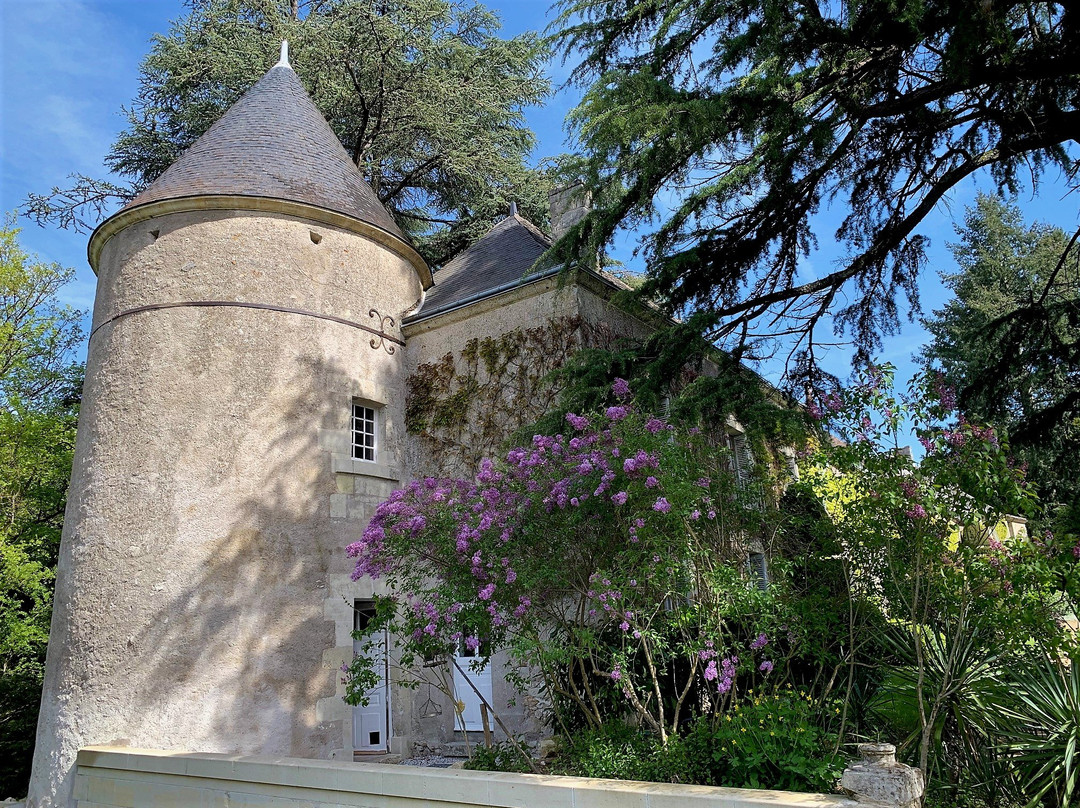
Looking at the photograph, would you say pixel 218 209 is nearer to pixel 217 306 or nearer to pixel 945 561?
pixel 217 306

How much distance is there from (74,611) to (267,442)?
2700mm

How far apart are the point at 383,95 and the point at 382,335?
909cm

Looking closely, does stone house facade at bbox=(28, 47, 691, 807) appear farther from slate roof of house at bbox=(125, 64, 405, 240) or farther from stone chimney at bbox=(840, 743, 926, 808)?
stone chimney at bbox=(840, 743, 926, 808)

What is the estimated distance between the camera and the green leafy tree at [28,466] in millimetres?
12484

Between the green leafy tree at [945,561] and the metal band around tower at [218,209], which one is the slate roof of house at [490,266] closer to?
the metal band around tower at [218,209]

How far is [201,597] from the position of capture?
26.8 feet

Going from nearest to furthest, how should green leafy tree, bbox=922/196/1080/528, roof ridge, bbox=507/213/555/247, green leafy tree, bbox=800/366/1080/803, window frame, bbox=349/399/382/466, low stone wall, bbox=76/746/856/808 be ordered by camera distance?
low stone wall, bbox=76/746/856/808
green leafy tree, bbox=800/366/1080/803
green leafy tree, bbox=922/196/1080/528
window frame, bbox=349/399/382/466
roof ridge, bbox=507/213/555/247

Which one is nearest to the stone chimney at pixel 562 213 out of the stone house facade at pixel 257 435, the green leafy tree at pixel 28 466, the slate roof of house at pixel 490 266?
the slate roof of house at pixel 490 266

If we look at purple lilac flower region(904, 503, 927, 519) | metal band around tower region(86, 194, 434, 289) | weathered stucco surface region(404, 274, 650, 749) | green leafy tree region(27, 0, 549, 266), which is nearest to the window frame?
weathered stucco surface region(404, 274, 650, 749)

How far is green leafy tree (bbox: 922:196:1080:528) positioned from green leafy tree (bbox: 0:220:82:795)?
14.6m

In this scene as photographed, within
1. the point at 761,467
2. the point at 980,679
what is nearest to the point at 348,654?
the point at 761,467

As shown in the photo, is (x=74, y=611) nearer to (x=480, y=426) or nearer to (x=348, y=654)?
(x=348, y=654)

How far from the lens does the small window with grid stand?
10117 millimetres

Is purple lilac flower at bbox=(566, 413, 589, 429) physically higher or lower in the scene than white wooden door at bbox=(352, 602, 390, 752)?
higher
